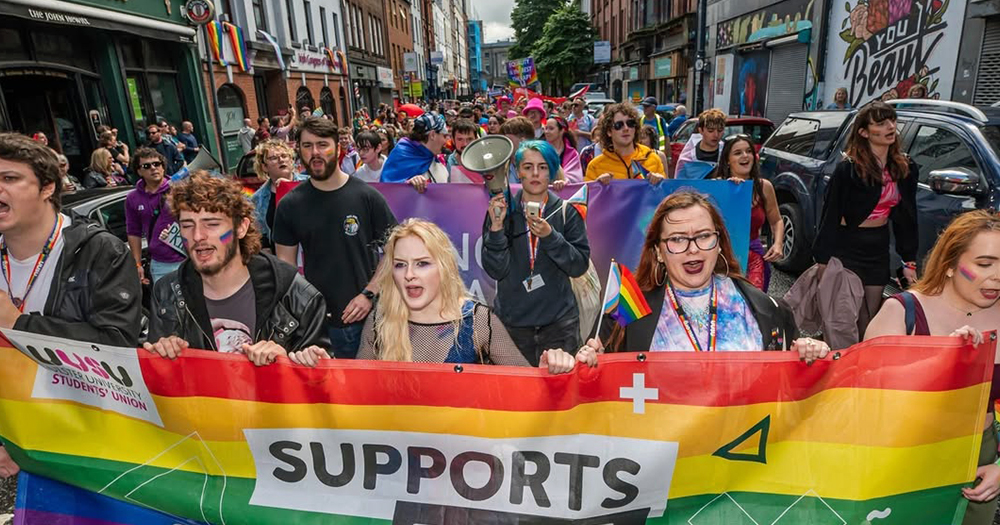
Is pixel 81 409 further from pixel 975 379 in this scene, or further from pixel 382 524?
pixel 975 379

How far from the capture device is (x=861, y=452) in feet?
6.05

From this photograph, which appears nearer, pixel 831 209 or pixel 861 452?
pixel 861 452

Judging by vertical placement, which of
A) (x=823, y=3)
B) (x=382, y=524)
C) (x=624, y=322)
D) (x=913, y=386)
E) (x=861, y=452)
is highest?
(x=823, y=3)

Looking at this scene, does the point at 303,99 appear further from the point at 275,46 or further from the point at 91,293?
the point at 91,293

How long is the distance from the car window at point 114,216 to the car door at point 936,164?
661cm

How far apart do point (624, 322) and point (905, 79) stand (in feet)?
48.1

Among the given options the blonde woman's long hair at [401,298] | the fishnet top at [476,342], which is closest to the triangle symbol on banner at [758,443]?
the fishnet top at [476,342]

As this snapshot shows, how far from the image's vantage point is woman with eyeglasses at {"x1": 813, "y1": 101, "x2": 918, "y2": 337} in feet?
11.7

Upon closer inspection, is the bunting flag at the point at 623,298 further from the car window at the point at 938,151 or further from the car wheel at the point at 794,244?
the car wheel at the point at 794,244

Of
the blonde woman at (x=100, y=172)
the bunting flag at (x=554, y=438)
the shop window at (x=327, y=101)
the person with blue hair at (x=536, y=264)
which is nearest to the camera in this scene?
the bunting flag at (x=554, y=438)

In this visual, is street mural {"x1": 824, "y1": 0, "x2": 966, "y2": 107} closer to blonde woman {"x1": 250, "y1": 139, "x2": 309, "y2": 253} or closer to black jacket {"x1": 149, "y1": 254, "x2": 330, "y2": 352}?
blonde woman {"x1": 250, "y1": 139, "x2": 309, "y2": 253}

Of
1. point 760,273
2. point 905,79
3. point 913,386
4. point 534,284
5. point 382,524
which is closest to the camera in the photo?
point 913,386

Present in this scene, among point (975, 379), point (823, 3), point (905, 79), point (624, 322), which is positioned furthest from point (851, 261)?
point (823, 3)

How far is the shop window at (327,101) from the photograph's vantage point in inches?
1026
